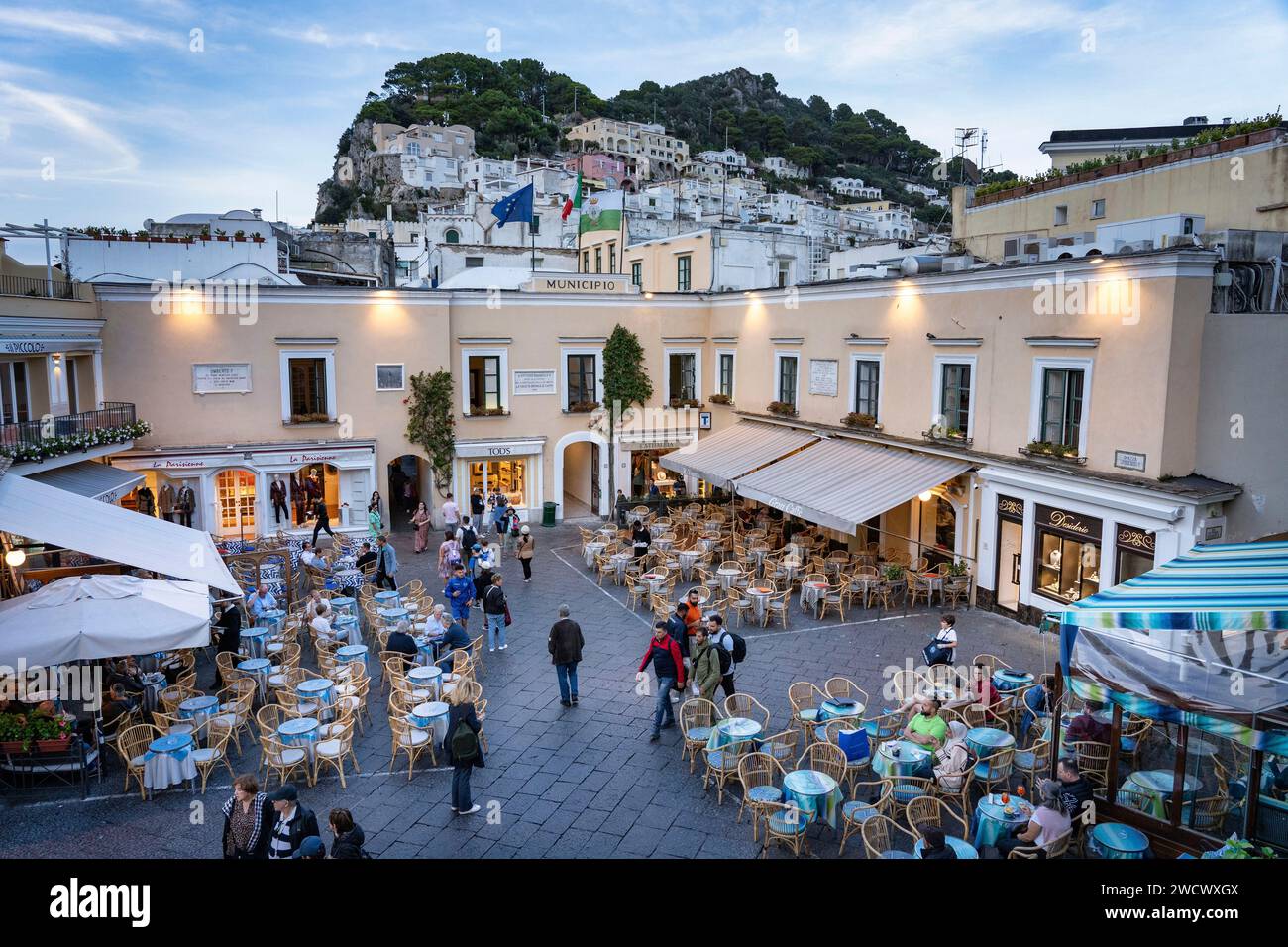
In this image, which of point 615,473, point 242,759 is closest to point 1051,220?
point 615,473

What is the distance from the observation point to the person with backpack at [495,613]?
13844 mm

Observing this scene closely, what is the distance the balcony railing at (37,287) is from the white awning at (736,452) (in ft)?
50.2

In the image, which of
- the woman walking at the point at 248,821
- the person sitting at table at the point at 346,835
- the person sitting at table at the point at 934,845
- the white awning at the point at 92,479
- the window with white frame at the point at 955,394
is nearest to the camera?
the person sitting at table at the point at 346,835

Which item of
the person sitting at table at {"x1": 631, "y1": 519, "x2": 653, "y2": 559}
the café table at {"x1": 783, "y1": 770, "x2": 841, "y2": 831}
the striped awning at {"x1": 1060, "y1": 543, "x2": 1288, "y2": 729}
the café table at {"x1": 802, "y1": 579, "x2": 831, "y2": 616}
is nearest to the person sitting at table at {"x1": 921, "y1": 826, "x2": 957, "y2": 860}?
the café table at {"x1": 783, "y1": 770, "x2": 841, "y2": 831}

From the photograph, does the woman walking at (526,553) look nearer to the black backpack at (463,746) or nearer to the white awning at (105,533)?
the white awning at (105,533)

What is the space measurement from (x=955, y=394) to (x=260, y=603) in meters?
13.9

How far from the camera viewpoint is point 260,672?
40.0 ft

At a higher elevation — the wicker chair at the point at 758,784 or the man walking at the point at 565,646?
the man walking at the point at 565,646

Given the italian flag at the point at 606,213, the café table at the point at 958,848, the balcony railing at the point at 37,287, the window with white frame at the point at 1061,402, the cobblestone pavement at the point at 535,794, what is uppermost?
the italian flag at the point at 606,213

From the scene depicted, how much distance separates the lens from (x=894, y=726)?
1034 centimetres

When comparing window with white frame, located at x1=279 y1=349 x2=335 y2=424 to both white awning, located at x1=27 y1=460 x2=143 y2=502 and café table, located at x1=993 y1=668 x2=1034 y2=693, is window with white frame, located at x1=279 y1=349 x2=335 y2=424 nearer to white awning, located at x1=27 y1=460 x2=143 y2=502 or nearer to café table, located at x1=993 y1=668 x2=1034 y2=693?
white awning, located at x1=27 y1=460 x2=143 y2=502

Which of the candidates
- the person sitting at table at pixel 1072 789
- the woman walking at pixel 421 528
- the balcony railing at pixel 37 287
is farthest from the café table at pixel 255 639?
the person sitting at table at pixel 1072 789

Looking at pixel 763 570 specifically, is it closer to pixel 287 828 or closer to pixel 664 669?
pixel 664 669

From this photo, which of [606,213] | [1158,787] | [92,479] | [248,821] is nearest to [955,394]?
[1158,787]
